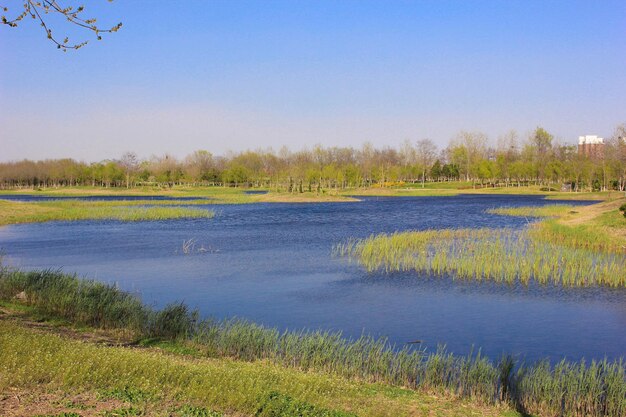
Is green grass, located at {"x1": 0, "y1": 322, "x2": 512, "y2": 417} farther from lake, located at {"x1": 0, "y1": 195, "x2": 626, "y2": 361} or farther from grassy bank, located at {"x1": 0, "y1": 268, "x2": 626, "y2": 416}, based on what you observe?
lake, located at {"x1": 0, "y1": 195, "x2": 626, "y2": 361}

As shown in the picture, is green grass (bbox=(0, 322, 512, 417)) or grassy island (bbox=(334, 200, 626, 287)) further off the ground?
green grass (bbox=(0, 322, 512, 417))

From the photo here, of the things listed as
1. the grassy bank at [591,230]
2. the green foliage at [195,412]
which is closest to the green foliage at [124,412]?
the green foliage at [195,412]

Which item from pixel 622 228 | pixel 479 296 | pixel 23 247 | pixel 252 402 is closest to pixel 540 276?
pixel 479 296

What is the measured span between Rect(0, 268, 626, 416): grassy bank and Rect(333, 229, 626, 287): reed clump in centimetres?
1089

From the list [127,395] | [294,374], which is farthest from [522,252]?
[127,395]

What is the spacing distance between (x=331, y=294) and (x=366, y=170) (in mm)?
111808

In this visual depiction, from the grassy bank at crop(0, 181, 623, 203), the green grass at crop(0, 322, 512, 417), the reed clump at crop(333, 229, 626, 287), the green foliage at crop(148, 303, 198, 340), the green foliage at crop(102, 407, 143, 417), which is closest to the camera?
the green foliage at crop(102, 407, 143, 417)

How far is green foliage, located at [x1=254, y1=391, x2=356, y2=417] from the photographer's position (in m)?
7.88

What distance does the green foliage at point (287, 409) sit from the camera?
25.9 ft

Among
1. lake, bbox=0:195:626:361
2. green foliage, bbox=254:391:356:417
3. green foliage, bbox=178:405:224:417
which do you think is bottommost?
lake, bbox=0:195:626:361

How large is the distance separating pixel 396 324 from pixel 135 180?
136 metres

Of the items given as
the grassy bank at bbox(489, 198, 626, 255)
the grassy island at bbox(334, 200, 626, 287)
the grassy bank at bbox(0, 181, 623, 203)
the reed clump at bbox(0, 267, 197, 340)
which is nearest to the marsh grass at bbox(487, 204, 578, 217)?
the grassy bank at bbox(489, 198, 626, 255)

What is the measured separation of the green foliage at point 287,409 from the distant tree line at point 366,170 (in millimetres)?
82479

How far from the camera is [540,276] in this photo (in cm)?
2241
